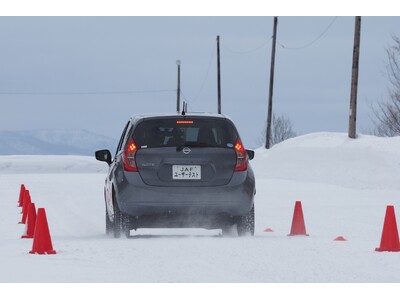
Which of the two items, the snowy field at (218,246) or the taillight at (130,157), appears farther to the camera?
the taillight at (130,157)

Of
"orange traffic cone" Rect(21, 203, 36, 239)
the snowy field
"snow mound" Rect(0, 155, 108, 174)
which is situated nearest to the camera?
the snowy field

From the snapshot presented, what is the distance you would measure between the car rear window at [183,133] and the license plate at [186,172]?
31 cm

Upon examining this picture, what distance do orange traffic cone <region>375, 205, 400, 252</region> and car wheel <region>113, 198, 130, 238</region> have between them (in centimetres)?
330

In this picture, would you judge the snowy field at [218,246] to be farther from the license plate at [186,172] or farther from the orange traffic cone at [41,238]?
the license plate at [186,172]

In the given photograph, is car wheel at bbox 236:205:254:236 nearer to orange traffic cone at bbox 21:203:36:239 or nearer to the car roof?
the car roof

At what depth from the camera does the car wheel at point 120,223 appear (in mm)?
12875

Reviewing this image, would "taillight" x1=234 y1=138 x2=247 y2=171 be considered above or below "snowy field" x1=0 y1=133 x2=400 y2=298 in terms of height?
above

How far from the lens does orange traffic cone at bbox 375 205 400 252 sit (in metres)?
11.5

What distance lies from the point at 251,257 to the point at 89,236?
171 inches

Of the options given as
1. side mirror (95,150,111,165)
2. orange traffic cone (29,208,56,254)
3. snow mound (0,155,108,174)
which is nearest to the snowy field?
orange traffic cone (29,208,56,254)

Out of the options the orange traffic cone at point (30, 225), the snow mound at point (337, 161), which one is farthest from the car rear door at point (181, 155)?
the snow mound at point (337, 161)

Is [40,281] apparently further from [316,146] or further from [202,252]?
[316,146]

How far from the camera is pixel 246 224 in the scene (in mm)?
13164

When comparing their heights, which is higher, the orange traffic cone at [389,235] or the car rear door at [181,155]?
the car rear door at [181,155]
